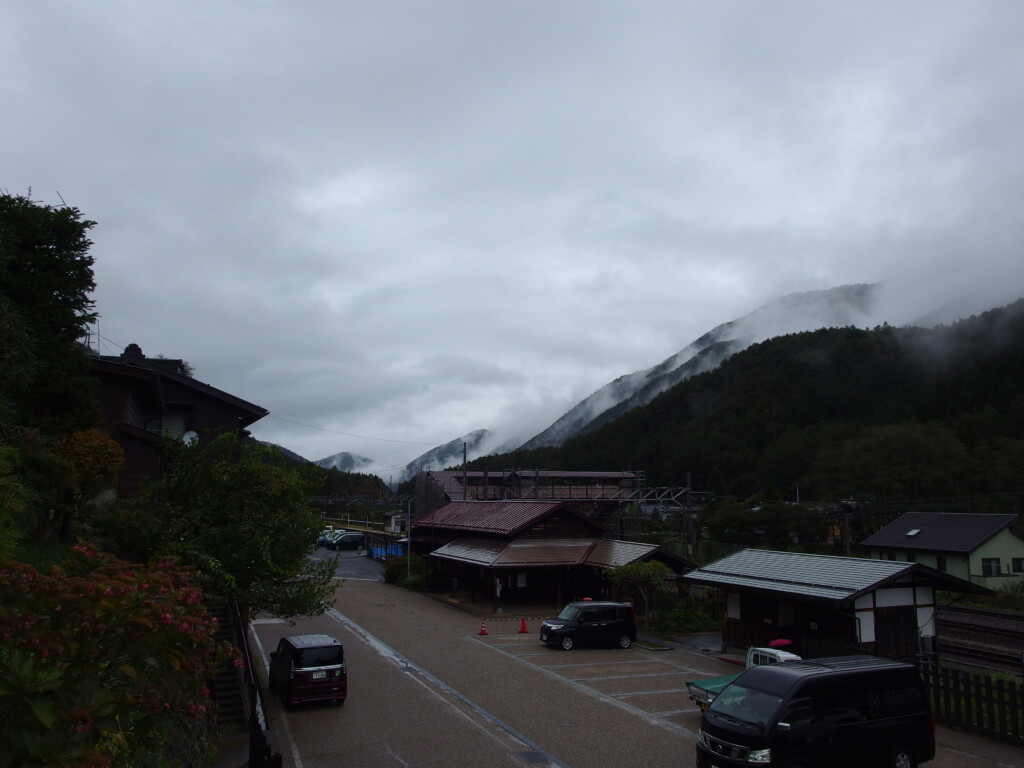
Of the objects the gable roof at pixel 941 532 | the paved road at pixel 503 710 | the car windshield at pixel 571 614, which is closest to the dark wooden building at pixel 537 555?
the car windshield at pixel 571 614

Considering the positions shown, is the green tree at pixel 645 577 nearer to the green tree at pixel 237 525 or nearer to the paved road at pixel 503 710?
the paved road at pixel 503 710

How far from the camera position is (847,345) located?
99.5 m

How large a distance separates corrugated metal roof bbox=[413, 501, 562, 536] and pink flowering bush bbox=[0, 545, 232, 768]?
29.2m

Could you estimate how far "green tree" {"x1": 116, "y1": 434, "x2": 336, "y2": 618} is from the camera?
1484cm

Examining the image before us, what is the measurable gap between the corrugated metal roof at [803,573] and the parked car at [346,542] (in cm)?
5111

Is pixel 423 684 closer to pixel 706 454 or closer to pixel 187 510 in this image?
pixel 187 510

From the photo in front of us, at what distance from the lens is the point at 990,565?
134ft

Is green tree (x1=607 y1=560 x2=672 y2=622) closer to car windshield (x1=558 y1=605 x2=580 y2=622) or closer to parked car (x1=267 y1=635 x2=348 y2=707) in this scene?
car windshield (x1=558 y1=605 x2=580 y2=622)

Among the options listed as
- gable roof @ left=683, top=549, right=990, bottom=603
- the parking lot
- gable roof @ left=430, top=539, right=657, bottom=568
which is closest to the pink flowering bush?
the parking lot

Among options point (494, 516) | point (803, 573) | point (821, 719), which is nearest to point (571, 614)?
point (803, 573)

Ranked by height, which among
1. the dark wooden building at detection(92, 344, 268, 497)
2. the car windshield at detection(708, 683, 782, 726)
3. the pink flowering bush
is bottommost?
the car windshield at detection(708, 683, 782, 726)

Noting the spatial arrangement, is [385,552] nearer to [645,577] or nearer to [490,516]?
[490,516]

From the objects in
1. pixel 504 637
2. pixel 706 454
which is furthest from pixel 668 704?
pixel 706 454

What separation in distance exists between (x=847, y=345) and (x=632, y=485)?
51.9 metres
